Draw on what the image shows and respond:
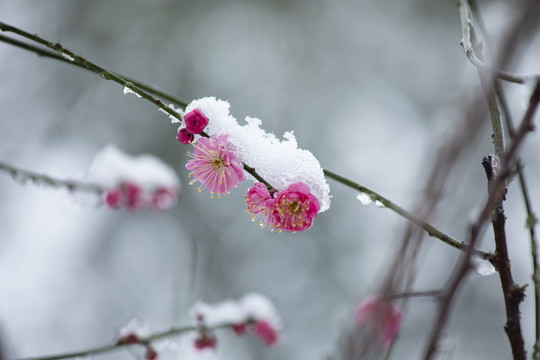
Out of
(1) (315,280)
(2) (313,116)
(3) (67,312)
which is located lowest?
(3) (67,312)

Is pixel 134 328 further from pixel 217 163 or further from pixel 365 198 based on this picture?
pixel 365 198

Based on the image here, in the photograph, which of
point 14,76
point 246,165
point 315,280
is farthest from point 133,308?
point 246,165

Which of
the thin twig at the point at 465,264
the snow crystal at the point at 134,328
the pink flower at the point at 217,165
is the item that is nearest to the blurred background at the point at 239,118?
the snow crystal at the point at 134,328

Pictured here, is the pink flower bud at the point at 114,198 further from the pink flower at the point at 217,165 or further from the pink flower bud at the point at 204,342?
the pink flower at the point at 217,165

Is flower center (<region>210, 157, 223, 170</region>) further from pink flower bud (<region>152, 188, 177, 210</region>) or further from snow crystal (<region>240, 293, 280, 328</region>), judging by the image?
pink flower bud (<region>152, 188, 177, 210</region>)

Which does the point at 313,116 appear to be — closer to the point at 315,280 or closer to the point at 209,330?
the point at 315,280

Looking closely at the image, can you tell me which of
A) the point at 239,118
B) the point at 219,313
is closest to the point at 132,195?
the point at 219,313
